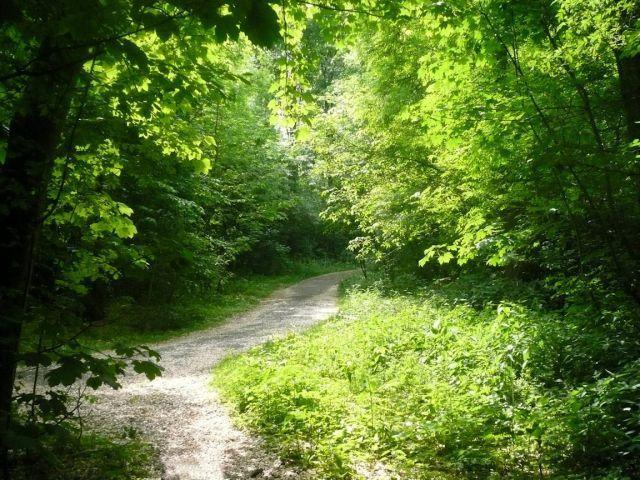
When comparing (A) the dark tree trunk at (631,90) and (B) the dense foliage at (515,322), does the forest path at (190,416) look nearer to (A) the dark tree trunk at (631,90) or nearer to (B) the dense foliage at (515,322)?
(B) the dense foliage at (515,322)

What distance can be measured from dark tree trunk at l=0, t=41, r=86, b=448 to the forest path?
2.32 m

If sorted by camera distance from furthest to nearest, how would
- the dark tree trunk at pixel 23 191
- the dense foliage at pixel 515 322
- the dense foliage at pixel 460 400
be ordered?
the dense foliage at pixel 515 322 → the dense foliage at pixel 460 400 → the dark tree trunk at pixel 23 191

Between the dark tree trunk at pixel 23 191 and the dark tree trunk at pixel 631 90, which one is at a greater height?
the dark tree trunk at pixel 631 90

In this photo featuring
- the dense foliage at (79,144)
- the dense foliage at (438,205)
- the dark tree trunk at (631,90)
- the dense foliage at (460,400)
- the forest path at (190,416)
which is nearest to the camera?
the dense foliage at (79,144)

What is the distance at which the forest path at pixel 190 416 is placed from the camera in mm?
4516

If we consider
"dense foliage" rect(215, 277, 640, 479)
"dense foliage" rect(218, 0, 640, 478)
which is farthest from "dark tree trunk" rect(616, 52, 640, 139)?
"dense foliage" rect(215, 277, 640, 479)

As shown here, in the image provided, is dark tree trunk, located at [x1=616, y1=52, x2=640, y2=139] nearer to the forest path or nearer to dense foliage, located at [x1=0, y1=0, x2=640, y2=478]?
dense foliage, located at [x1=0, y1=0, x2=640, y2=478]

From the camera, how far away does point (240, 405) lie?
Result: 238 inches

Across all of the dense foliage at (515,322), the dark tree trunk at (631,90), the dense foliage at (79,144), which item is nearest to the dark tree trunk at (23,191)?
the dense foliage at (79,144)

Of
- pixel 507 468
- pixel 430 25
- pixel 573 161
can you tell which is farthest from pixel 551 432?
pixel 430 25

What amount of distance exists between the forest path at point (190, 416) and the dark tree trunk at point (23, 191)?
2.32m

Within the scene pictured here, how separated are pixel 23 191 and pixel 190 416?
415 cm

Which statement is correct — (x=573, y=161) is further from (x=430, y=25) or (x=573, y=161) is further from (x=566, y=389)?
(x=566, y=389)

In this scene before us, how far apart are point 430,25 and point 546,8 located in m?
1.69
